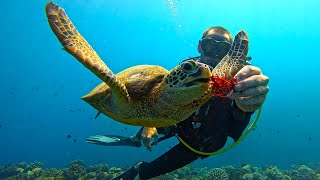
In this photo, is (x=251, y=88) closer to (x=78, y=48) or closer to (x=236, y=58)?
(x=236, y=58)

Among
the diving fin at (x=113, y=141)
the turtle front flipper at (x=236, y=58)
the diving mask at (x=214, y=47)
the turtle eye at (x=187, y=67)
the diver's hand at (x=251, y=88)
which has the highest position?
the diving mask at (x=214, y=47)

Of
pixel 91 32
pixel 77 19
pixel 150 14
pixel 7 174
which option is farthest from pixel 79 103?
pixel 7 174

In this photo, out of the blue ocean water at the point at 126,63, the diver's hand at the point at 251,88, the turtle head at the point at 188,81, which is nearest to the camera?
the turtle head at the point at 188,81

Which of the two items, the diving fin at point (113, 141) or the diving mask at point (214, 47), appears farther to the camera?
the diving fin at point (113, 141)

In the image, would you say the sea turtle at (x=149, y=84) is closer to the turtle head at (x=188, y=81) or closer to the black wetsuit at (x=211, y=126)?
the turtle head at (x=188, y=81)

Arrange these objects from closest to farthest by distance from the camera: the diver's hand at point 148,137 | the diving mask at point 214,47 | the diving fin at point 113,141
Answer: the diver's hand at point 148,137
the diving mask at point 214,47
the diving fin at point 113,141

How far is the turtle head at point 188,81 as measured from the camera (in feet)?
6.77

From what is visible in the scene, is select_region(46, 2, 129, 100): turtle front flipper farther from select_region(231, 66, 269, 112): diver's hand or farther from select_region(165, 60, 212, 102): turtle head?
select_region(231, 66, 269, 112): diver's hand

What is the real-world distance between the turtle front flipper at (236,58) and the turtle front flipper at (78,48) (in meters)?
1.14

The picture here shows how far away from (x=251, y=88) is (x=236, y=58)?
0.77 meters

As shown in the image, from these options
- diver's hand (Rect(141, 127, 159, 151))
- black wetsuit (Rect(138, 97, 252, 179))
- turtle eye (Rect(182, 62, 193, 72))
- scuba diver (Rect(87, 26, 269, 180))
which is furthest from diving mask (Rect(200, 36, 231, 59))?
turtle eye (Rect(182, 62, 193, 72))

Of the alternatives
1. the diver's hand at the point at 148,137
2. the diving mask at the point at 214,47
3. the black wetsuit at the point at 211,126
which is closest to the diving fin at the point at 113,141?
the diver's hand at the point at 148,137

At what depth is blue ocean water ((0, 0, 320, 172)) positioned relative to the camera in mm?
57875

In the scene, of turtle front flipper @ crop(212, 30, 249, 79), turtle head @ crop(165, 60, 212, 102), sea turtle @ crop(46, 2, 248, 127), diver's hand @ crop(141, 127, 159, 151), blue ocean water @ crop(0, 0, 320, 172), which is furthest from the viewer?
blue ocean water @ crop(0, 0, 320, 172)
